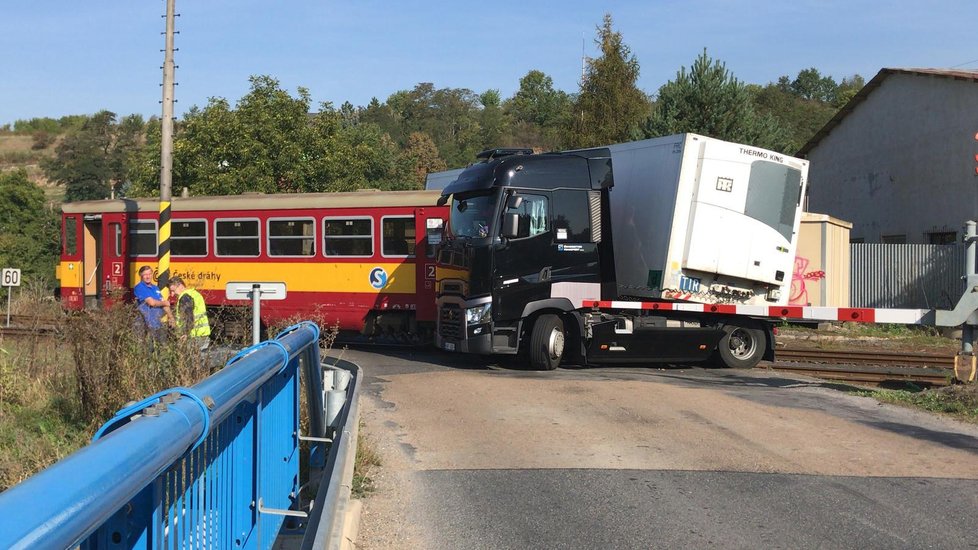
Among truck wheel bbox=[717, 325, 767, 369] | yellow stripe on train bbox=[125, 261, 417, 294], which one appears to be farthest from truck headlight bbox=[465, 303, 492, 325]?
truck wheel bbox=[717, 325, 767, 369]

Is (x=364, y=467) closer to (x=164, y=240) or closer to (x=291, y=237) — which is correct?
(x=291, y=237)

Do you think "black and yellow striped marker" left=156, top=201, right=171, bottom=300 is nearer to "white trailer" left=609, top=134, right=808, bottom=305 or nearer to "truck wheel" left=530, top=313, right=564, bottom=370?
"truck wheel" left=530, top=313, right=564, bottom=370

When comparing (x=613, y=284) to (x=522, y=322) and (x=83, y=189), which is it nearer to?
(x=522, y=322)

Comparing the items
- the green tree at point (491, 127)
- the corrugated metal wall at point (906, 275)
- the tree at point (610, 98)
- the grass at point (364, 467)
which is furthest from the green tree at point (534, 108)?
the grass at point (364, 467)

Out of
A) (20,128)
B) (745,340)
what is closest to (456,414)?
(745,340)

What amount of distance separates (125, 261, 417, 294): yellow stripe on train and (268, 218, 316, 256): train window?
266 mm

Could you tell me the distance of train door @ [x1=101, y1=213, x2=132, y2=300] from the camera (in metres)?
20.0

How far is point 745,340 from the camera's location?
1585 cm

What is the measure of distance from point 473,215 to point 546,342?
239 cm

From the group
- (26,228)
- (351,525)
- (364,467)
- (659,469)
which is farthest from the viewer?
(26,228)

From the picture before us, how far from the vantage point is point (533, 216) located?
14.3m

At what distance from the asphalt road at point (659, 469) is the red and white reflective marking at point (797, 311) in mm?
1157

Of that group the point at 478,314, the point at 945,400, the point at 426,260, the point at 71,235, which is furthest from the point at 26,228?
the point at 945,400

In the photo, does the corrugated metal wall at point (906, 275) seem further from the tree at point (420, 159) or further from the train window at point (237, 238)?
the tree at point (420, 159)
